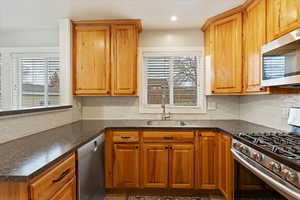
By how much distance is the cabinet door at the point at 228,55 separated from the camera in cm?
286

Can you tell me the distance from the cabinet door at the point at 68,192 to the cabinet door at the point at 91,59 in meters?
1.63

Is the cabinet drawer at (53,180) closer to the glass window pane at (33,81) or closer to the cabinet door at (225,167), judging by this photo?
the cabinet door at (225,167)

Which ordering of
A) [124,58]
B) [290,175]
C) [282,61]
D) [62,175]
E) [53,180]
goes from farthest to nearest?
[124,58] → [282,61] → [62,175] → [53,180] → [290,175]

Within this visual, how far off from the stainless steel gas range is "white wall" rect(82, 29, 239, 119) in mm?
1341

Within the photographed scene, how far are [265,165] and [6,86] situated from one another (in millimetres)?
4110

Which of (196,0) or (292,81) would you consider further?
(196,0)

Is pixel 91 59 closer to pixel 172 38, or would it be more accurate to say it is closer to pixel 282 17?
pixel 172 38

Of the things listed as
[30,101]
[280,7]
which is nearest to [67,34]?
[30,101]

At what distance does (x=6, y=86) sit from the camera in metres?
3.97

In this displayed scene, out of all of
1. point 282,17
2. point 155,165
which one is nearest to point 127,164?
point 155,165

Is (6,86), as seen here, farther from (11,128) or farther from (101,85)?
(11,128)

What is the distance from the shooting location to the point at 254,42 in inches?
97.8

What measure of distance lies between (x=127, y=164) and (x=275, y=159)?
1.84 m

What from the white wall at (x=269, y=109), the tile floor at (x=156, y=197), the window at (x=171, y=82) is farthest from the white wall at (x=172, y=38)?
the tile floor at (x=156, y=197)
